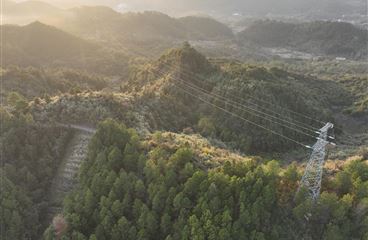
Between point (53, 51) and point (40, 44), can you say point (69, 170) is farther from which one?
point (40, 44)

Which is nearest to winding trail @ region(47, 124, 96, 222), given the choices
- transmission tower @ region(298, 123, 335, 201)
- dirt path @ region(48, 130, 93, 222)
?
dirt path @ region(48, 130, 93, 222)

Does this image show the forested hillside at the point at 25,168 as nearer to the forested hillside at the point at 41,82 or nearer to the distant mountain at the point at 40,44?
the forested hillside at the point at 41,82

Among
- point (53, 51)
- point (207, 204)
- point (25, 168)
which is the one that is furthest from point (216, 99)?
point (53, 51)

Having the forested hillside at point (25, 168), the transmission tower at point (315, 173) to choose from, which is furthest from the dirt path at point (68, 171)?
the transmission tower at point (315, 173)

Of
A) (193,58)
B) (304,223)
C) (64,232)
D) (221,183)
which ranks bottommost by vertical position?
(64,232)

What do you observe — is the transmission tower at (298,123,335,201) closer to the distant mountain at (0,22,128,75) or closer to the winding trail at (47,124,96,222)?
the winding trail at (47,124,96,222)

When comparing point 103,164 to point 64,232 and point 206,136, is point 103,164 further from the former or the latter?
point 206,136

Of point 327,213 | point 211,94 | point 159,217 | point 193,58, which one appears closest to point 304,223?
point 327,213

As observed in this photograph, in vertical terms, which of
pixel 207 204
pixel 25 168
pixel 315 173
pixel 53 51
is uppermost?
pixel 315 173
